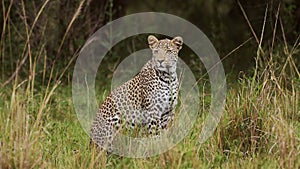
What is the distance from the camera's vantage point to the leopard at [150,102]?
527cm

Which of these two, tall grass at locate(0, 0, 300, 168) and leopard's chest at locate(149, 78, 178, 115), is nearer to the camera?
tall grass at locate(0, 0, 300, 168)

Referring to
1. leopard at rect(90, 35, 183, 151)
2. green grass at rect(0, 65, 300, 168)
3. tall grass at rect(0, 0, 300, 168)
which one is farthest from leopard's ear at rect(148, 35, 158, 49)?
green grass at rect(0, 65, 300, 168)

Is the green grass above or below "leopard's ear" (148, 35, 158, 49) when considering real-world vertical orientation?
below

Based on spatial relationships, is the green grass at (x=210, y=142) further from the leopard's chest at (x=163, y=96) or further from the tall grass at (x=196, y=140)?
the leopard's chest at (x=163, y=96)

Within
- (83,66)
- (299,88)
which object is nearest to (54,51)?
(83,66)

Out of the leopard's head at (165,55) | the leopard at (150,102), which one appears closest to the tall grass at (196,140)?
the leopard at (150,102)

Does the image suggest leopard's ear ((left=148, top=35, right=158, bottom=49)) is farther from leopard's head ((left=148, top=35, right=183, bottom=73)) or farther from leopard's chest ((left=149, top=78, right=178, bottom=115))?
leopard's chest ((left=149, top=78, right=178, bottom=115))

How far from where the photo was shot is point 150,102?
5.30 meters

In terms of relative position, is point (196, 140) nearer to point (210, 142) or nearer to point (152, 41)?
point (210, 142)

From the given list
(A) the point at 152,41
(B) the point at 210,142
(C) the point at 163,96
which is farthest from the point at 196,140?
(A) the point at 152,41

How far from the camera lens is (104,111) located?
5.45m

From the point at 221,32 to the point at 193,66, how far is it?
0.92 meters

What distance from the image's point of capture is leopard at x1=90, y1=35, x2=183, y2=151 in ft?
17.3

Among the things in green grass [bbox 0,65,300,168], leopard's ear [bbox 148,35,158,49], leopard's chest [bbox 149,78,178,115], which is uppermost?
leopard's ear [bbox 148,35,158,49]
